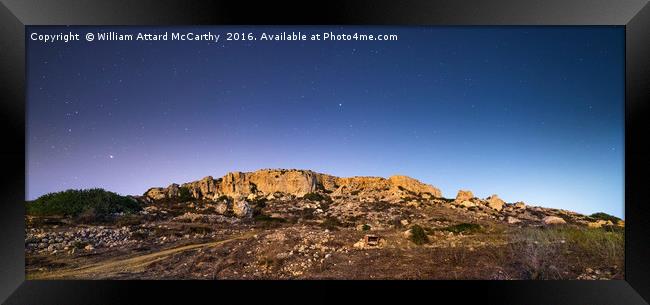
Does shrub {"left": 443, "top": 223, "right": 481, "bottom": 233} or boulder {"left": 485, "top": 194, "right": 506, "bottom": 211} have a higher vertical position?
boulder {"left": 485, "top": 194, "right": 506, "bottom": 211}

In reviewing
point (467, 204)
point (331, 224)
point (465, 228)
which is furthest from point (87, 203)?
point (467, 204)

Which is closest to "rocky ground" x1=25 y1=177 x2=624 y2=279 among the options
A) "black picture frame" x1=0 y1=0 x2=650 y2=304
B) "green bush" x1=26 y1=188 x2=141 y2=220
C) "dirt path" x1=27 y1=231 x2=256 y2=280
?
"dirt path" x1=27 y1=231 x2=256 y2=280

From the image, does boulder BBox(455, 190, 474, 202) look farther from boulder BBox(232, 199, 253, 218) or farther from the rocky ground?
boulder BBox(232, 199, 253, 218)

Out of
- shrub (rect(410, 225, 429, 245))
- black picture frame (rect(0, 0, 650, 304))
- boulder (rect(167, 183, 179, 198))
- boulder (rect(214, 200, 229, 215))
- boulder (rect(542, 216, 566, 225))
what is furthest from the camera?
boulder (rect(214, 200, 229, 215))

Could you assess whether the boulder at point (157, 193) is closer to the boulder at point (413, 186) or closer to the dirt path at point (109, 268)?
the dirt path at point (109, 268)

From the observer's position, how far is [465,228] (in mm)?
6418

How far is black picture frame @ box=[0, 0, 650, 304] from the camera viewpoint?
11.3ft

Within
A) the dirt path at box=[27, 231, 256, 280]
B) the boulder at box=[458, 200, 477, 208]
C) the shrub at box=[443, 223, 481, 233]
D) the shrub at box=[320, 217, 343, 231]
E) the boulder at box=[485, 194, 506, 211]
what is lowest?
the dirt path at box=[27, 231, 256, 280]

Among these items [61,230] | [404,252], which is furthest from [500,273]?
[61,230]

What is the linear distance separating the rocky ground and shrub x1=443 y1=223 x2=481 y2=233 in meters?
0.02
